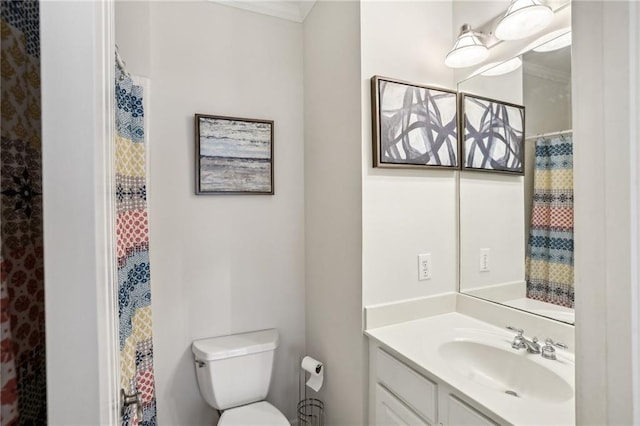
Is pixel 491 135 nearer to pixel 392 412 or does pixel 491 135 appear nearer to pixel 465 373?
pixel 465 373

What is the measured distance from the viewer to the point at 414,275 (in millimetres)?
1581

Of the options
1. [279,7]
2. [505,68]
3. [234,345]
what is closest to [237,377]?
[234,345]

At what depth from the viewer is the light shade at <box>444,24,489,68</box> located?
57.7 inches

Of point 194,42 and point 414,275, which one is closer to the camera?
point 414,275

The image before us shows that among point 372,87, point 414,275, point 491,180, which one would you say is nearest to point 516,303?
point 414,275

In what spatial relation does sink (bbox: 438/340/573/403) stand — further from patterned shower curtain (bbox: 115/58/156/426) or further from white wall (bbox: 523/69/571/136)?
patterned shower curtain (bbox: 115/58/156/426)

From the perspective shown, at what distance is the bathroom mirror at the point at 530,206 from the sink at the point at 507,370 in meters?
0.23

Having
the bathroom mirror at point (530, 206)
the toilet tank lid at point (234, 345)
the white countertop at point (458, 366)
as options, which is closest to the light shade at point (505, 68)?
the bathroom mirror at point (530, 206)

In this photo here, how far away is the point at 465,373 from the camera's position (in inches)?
51.6

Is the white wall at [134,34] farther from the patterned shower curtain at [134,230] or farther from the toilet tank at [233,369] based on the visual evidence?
the toilet tank at [233,369]

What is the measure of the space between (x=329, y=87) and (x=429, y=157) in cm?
65

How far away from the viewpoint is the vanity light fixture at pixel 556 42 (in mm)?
1230

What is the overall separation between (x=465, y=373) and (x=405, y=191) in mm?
810

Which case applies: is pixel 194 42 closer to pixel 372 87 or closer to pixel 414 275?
pixel 372 87
